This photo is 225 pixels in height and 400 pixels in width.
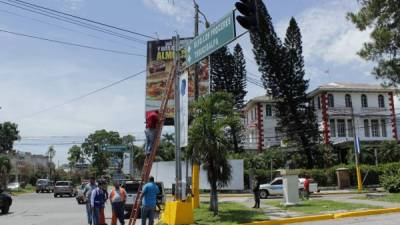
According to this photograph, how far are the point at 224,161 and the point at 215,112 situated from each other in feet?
6.17

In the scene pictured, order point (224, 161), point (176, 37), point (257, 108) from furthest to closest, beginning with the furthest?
1. point (257, 108)
2. point (224, 161)
3. point (176, 37)

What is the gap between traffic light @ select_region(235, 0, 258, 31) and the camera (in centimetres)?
1075

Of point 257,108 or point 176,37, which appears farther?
point 257,108

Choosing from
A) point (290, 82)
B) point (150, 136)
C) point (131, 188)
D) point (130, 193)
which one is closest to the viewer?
point (150, 136)

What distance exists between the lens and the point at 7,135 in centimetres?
10469

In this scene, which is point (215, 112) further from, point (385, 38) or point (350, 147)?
point (350, 147)

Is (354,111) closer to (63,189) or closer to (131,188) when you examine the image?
(63,189)

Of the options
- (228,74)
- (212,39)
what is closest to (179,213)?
(212,39)

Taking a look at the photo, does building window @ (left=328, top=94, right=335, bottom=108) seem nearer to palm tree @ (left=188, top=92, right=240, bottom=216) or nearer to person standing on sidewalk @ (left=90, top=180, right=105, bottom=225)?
palm tree @ (left=188, top=92, right=240, bottom=216)

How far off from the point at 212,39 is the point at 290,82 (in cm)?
4719

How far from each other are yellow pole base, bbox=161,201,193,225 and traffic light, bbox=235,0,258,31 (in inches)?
302

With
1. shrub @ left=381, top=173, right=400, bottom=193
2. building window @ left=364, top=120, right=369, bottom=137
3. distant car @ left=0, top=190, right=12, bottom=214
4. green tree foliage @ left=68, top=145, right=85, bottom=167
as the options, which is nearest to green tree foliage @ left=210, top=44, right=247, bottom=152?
building window @ left=364, top=120, right=369, bottom=137

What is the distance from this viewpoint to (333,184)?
52.0m

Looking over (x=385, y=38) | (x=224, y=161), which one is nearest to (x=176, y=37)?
(x=224, y=161)
